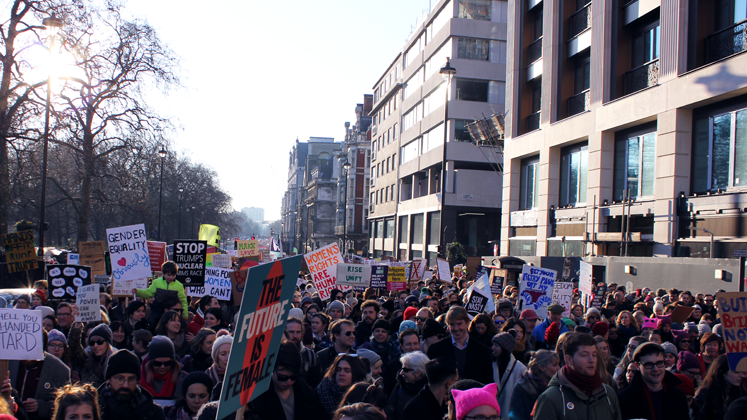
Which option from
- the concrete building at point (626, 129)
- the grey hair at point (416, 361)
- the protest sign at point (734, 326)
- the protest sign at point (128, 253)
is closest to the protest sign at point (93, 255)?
the protest sign at point (128, 253)

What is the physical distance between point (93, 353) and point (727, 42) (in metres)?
19.3

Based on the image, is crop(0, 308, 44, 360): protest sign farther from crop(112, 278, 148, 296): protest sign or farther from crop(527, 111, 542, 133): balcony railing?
crop(527, 111, 542, 133): balcony railing

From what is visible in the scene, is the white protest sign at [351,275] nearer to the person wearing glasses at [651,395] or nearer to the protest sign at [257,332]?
the person wearing glasses at [651,395]

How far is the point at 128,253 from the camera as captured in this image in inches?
460

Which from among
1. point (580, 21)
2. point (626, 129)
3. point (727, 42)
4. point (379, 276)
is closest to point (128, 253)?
point (379, 276)

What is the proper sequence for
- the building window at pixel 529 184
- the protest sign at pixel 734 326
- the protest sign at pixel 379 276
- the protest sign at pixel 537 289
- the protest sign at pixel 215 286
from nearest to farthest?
the protest sign at pixel 734 326 < the protest sign at pixel 537 289 < the protest sign at pixel 215 286 < the protest sign at pixel 379 276 < the building window at pixel 529 184

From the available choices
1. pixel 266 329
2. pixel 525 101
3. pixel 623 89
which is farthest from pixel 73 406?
pixel 525 101

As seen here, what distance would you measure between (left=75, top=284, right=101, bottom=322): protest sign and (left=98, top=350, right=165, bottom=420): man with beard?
3.93 metres

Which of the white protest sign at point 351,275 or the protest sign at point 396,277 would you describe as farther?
the protest sign at point 396,277

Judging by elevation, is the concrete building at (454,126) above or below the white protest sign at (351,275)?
above

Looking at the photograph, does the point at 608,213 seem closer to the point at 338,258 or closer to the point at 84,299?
the point at 338,258

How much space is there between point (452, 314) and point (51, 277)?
7.37 m

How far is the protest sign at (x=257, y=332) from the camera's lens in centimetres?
329

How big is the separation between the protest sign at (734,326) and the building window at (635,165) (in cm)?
1719
